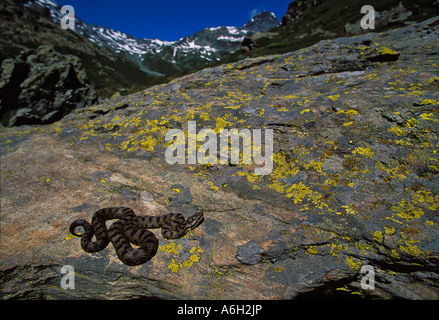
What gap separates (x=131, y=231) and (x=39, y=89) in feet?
66.4

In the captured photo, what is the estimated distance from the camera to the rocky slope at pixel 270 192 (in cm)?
376

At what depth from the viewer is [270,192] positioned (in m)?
4.96

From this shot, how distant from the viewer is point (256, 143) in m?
5.92

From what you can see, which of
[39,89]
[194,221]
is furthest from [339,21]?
[194,221]

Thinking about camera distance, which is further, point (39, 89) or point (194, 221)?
point (39, 89)

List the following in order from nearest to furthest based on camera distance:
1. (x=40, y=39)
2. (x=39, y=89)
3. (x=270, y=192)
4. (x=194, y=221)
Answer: (x=194, y=221), (x=270, y=192), (x=39, y=89), (x=40, y=39)

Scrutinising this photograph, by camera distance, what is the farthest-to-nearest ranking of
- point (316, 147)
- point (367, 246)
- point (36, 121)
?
point (36, 121)
point (316, 147)
point (367, 246)

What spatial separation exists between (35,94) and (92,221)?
19.1 meters

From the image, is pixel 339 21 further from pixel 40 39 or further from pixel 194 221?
pixel 40 39

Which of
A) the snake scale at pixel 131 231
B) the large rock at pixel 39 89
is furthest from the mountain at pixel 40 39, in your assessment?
the snake scale at pixel 131 231

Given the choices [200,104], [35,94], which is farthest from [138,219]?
[35,94]

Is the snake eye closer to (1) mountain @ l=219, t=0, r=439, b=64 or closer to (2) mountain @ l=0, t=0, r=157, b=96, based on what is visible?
(1) mountain @ l=219, t=0, r=439, b=64

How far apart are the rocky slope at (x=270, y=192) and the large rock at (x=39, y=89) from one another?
39.2ft

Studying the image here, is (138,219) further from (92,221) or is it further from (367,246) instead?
(367,246)
